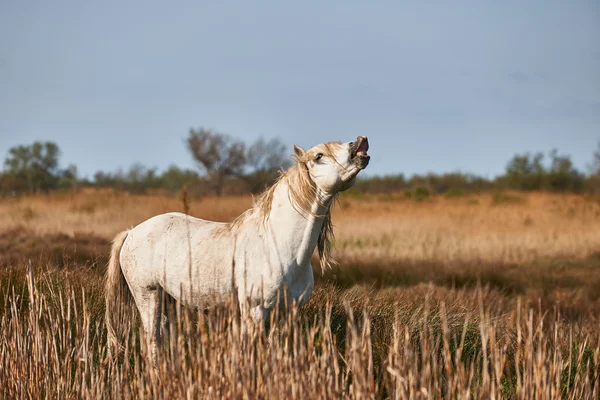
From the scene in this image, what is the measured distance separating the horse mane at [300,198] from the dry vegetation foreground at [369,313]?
66 cm

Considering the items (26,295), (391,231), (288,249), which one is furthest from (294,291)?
(391,231)

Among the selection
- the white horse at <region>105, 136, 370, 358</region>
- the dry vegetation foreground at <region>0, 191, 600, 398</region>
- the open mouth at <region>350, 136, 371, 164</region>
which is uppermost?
the open mouth at <region>350, 136, 371, 164</region>

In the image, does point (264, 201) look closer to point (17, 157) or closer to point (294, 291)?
point (294, 291)

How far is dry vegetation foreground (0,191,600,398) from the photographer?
3.41 m

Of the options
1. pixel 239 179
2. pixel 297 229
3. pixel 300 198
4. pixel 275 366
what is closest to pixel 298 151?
pixel 300 198

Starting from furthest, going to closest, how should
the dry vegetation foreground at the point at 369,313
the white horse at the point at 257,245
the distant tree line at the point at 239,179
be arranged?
the distant tree line at the point at 239,179, the white horse at the point at 257,245, the dry vegetation foreground at the point at 369,313

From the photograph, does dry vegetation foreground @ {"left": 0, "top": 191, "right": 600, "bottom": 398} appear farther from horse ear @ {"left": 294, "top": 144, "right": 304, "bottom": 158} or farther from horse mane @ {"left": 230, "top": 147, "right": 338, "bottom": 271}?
horse ear @ {"left": 294, "top": 144, "right": 304, "bottom": 158}

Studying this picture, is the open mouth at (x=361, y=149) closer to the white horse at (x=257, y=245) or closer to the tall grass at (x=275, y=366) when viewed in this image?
the white horse at (x=257, y=245)

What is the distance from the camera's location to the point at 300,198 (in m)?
4.53

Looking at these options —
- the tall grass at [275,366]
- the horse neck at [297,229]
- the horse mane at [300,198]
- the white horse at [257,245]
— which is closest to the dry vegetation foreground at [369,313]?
the tall grass at [275,366]

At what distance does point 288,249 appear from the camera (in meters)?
4.50

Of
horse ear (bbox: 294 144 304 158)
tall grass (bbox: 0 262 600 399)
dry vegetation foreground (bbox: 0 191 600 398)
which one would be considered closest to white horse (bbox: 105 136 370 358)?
horse ear (bbox: 294 144 304 158)

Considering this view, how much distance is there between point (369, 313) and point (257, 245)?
147cm

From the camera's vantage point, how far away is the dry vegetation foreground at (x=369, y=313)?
11.2 feet
